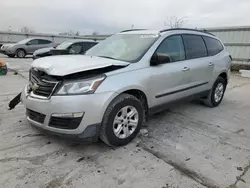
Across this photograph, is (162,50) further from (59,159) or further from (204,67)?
(59,159)

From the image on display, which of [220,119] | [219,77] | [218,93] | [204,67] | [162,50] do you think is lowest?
[220,119]

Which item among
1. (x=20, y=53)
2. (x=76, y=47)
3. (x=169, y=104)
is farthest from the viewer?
(x=20, y=53)

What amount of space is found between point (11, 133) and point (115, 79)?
1.92 m

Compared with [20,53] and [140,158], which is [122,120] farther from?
[20,53]

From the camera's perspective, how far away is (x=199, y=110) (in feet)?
15.6

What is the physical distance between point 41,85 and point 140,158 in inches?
63.2

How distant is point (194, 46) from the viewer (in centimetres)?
423

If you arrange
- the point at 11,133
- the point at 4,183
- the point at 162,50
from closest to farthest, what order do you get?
the point at 4,183, the point at 11,133, the point at 162,50

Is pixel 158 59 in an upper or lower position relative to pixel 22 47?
upper

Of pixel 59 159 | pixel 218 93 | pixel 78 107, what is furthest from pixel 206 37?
pixel 59 159

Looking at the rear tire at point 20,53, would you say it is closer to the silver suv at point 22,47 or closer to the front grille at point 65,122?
the silver suv at point 22,47

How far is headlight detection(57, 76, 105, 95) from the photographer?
2494mm

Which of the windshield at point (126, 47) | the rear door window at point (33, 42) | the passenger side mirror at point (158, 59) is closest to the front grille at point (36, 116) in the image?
the windshield at point (126, 47)

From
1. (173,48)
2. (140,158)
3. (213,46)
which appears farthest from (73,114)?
(213,46)
